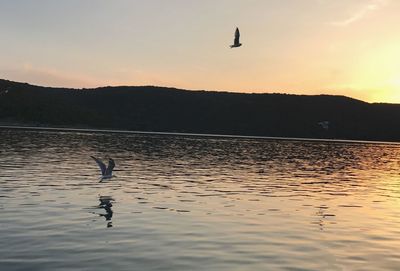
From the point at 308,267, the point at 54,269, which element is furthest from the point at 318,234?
the point at 54,269

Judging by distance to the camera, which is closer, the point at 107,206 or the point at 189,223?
the point at 189,223

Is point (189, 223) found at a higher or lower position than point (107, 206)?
higher

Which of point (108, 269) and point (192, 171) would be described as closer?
point (108, 269)

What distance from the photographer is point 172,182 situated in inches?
1796

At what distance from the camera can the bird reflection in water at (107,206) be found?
2672 centimetres

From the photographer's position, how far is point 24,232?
22.7 m

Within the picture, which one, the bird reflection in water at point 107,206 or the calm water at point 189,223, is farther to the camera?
the bird reflection in water at point 107,206

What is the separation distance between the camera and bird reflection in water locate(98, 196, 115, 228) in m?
26.7

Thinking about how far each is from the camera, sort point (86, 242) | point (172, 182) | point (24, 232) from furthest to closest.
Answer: point (172, 182) < point (24, 232) < point (86, 242)

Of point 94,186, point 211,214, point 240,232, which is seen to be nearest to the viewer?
point 240,232

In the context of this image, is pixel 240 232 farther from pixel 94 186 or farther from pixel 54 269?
pixel 94 186

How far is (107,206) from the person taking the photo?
30.9 meters

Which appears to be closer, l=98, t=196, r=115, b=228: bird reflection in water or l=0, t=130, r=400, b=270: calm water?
l=0, t=130, r=400, b=270: calm water

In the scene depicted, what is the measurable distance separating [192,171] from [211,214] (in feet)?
91.9
